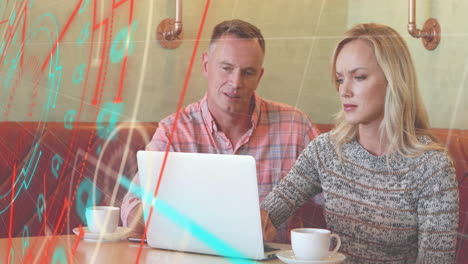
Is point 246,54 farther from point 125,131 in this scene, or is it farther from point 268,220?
point 268,220

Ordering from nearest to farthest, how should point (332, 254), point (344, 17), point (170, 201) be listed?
point (344, 17)
point (170, 201)
point (332, 254)

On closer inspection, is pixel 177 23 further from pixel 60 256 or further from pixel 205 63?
pixel 60 256

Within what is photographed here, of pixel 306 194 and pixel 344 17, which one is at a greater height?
pixel 344 17

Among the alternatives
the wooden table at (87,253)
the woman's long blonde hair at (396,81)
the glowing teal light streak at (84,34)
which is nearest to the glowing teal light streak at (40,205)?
the wooden table at (87,253)

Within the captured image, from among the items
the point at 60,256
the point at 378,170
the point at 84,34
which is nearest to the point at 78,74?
the point at 84,34

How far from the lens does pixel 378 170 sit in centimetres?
Answer: 51

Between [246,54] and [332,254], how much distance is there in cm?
23

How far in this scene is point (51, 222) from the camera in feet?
1.53

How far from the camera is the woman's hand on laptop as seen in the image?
50 cm

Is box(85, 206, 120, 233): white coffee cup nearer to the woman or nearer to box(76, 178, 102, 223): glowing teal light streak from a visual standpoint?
box(76, 178, 102, 223): glowing teal light streak

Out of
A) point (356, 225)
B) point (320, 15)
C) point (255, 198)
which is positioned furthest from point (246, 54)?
point (356, 225)

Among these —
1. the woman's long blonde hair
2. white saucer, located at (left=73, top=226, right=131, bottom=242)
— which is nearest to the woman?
the woman's long blonde hair

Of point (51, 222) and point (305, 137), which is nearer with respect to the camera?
point (305, 137)

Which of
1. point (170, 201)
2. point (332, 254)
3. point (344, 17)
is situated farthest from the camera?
point (332, 254)
